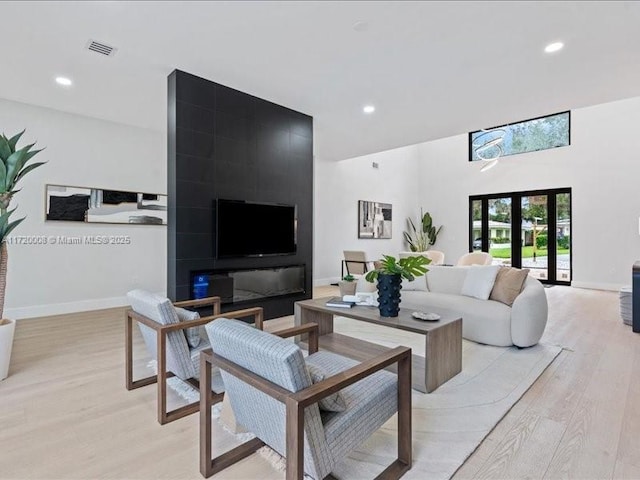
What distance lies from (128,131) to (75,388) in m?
4.23

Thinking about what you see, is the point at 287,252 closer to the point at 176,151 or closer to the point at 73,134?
the point at 176,151

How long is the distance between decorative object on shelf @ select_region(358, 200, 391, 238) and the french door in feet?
7.55

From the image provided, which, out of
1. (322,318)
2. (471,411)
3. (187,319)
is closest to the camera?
(471,411)

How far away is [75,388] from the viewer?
99.3 inches

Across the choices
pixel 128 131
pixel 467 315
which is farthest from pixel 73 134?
pixel 467 315

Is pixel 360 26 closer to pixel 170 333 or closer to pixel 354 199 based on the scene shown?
pixel 170 333

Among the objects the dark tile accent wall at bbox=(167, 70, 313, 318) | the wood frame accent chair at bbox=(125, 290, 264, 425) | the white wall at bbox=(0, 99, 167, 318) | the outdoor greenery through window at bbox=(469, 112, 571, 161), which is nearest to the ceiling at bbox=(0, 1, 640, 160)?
the dark tile accent wall at bbox=(167, 70, 313, 318)

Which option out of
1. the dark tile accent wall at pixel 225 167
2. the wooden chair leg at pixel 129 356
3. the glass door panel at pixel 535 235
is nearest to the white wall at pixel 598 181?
the glass door panel at pixel 535 235

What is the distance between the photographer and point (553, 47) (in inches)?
123

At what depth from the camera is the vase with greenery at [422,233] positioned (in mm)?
9695

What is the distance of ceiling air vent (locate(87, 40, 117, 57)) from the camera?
307 cm

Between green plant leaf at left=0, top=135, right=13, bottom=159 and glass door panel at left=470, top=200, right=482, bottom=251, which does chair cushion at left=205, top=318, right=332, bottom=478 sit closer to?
green plant leaf at left=0, top=135, right=13, bottom=159

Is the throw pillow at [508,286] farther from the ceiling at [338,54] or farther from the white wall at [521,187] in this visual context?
the white wall at [521,187]

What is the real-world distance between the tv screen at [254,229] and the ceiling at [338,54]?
1.44 m
